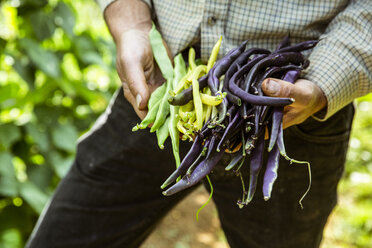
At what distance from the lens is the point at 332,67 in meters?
1.06

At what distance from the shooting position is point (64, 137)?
7.10 ft

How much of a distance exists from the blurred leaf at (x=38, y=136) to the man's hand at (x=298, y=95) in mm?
1471

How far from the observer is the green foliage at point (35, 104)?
196 cm

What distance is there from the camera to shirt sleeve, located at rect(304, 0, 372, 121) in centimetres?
105

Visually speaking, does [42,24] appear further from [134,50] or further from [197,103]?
[197,103]

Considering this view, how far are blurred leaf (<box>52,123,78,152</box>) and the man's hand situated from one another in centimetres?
145

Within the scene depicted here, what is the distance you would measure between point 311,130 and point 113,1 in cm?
69

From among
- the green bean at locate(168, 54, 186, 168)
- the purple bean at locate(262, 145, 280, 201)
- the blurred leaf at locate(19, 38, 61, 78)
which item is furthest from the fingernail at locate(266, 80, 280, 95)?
the blurred leaf at locate(19, 38, 61, 78)

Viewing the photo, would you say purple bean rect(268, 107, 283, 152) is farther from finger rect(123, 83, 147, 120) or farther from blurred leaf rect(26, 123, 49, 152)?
blurred leaf rect(26, 123, 49, 152)

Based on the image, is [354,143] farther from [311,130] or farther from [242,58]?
[242,58]

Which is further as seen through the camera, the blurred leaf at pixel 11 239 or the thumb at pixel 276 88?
the blurred leaf at pixel 11 239

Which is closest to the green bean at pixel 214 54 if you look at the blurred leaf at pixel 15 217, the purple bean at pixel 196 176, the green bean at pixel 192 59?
the green bean at pixel 192 59

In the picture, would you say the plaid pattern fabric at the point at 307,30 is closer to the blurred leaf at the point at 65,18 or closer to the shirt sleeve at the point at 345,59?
the shirt sleeve at the point at 345,59

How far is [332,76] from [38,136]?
1.53 m
